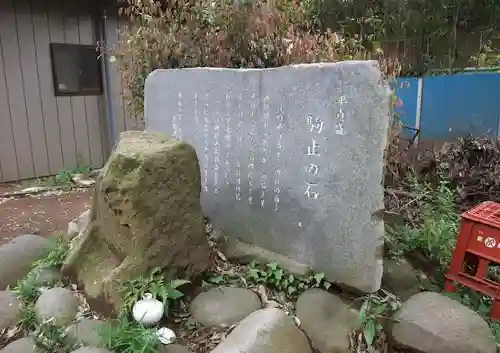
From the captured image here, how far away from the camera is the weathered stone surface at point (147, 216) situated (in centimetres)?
283

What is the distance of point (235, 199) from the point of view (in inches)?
142

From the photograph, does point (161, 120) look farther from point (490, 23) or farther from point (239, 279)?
point (490, 23)

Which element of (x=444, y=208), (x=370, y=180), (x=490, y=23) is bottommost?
(x=444, y=208)

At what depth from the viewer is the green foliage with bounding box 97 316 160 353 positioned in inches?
99.3

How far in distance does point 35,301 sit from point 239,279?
1451mm

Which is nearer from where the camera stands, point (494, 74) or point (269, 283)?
point (269, 283)

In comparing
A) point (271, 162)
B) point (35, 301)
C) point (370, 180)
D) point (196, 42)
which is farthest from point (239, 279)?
point (196, 42)

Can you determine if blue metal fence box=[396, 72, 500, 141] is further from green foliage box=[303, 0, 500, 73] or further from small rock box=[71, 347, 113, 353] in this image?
small rock box=[71, 347, 113, 353]

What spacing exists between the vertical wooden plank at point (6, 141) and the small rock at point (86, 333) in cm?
485

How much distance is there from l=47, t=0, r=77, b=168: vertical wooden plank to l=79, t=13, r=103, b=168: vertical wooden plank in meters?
0.28

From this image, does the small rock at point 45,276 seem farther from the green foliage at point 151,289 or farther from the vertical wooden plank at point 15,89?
the vertical wooden plank at point 15,89

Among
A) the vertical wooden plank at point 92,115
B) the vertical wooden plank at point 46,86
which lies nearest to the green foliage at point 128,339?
the vertical wooden plank at point 46,86

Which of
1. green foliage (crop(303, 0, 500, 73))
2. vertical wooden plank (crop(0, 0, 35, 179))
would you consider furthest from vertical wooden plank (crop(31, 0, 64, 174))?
green foliage (crop(303, 0, 500, 73))

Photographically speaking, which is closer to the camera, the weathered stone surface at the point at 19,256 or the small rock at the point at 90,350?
the small rock at the point at 90,350
